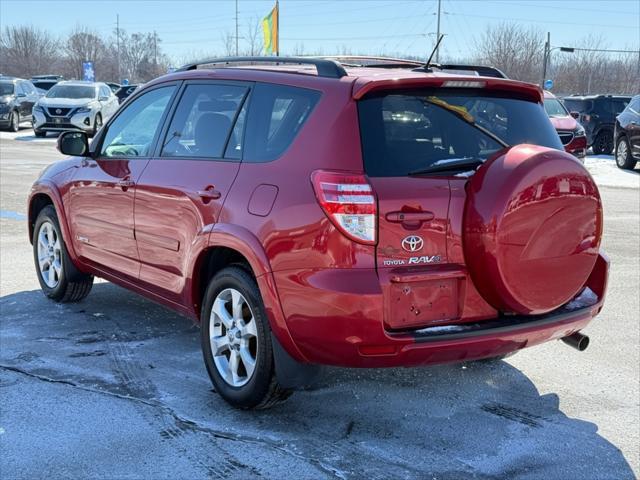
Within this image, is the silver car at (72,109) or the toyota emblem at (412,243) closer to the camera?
the toyota emblem at (412,243)

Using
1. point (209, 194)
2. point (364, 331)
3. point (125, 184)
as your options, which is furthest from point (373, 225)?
point (125, 184)

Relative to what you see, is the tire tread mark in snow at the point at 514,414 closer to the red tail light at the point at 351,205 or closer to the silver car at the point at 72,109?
the red tail light at the point at 351,205

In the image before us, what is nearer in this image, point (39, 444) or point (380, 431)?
point (39, 444)

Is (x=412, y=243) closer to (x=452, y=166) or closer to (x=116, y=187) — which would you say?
(x=452, y=166)

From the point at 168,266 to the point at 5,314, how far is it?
6.23 ft

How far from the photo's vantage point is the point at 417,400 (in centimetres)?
436

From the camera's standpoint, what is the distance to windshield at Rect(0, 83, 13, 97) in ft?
88.9

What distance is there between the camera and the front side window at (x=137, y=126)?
16.5 ft

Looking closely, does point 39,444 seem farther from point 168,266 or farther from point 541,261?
point 541,261

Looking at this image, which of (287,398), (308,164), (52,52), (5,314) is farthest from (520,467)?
(52,52)

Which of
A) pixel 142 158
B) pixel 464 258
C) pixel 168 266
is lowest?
pixel 168 266

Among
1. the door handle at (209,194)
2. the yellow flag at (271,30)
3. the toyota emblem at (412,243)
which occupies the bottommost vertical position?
the toyota emblem at (412,243)

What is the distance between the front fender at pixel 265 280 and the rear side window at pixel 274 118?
1.37ft

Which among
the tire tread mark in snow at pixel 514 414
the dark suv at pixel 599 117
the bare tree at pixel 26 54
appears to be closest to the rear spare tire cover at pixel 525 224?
the tire tread mark in snow at pixel 514 414
